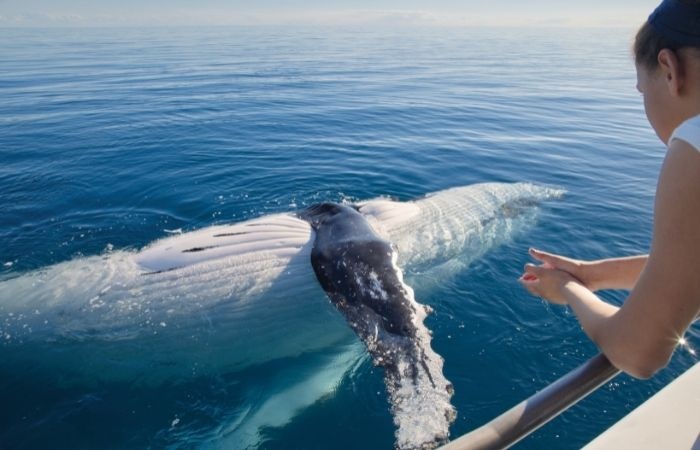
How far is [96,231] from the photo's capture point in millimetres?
9867

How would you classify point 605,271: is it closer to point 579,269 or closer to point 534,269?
point 579,269

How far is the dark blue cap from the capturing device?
6.60ft

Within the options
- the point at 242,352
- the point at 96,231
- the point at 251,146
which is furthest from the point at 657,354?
the point at 251,146

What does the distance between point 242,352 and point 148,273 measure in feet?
5.65

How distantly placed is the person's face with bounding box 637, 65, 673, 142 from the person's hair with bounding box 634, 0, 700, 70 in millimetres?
37

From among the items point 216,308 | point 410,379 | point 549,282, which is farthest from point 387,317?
point 549,282

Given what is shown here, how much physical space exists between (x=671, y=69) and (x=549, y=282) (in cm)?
144

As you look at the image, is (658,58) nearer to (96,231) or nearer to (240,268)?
(240,268)

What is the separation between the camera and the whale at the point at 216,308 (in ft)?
19.9

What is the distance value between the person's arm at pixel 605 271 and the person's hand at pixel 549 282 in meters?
0.08

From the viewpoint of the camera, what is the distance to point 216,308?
6469mm

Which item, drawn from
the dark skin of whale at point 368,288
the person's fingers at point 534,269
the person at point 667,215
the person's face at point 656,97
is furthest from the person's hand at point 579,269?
the dark skin of whale at point 368,288

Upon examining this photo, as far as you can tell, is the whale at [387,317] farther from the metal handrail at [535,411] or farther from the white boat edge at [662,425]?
the metal handrail at [535,411]

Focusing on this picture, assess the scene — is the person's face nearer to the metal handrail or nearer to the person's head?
the person's head
